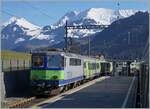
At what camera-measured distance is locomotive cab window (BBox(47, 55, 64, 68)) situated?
106 feet

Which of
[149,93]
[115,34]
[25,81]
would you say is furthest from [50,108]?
[115,34]

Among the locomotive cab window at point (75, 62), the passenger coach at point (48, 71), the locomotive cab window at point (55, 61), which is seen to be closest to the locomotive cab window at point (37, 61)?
the passenger coach at point (48, 71)

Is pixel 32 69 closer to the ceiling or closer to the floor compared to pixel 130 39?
closer to the floor

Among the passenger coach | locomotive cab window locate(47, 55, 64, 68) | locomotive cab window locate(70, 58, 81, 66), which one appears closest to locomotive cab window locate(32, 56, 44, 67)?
the passenger coach

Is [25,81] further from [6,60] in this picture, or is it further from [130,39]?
[130,39]

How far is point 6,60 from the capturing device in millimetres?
33906

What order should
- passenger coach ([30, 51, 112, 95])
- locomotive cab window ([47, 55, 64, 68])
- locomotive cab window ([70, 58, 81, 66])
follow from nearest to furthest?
passenger coach ([30, 51, 112, 95]), locomotive cab window ([47, 55, 64, 68]), locomotive cab window ([70, 58, 81, 66])

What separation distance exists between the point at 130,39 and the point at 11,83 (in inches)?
4699

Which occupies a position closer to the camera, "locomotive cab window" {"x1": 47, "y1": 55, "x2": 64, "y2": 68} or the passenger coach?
the passenger coach

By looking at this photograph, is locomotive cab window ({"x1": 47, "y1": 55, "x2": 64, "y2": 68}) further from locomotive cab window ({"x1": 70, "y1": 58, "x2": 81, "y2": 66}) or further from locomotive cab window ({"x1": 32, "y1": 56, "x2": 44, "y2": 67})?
locomotive cab window ({"x1": 70, "y1": 58, "x2": 81, "y2": 66})

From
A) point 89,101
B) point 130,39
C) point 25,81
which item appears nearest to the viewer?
point 89,101

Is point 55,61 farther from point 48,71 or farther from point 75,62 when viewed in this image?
point 75,62

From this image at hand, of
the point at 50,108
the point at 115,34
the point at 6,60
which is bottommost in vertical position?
the point at 50,108

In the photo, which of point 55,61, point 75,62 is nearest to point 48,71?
point 55,61
